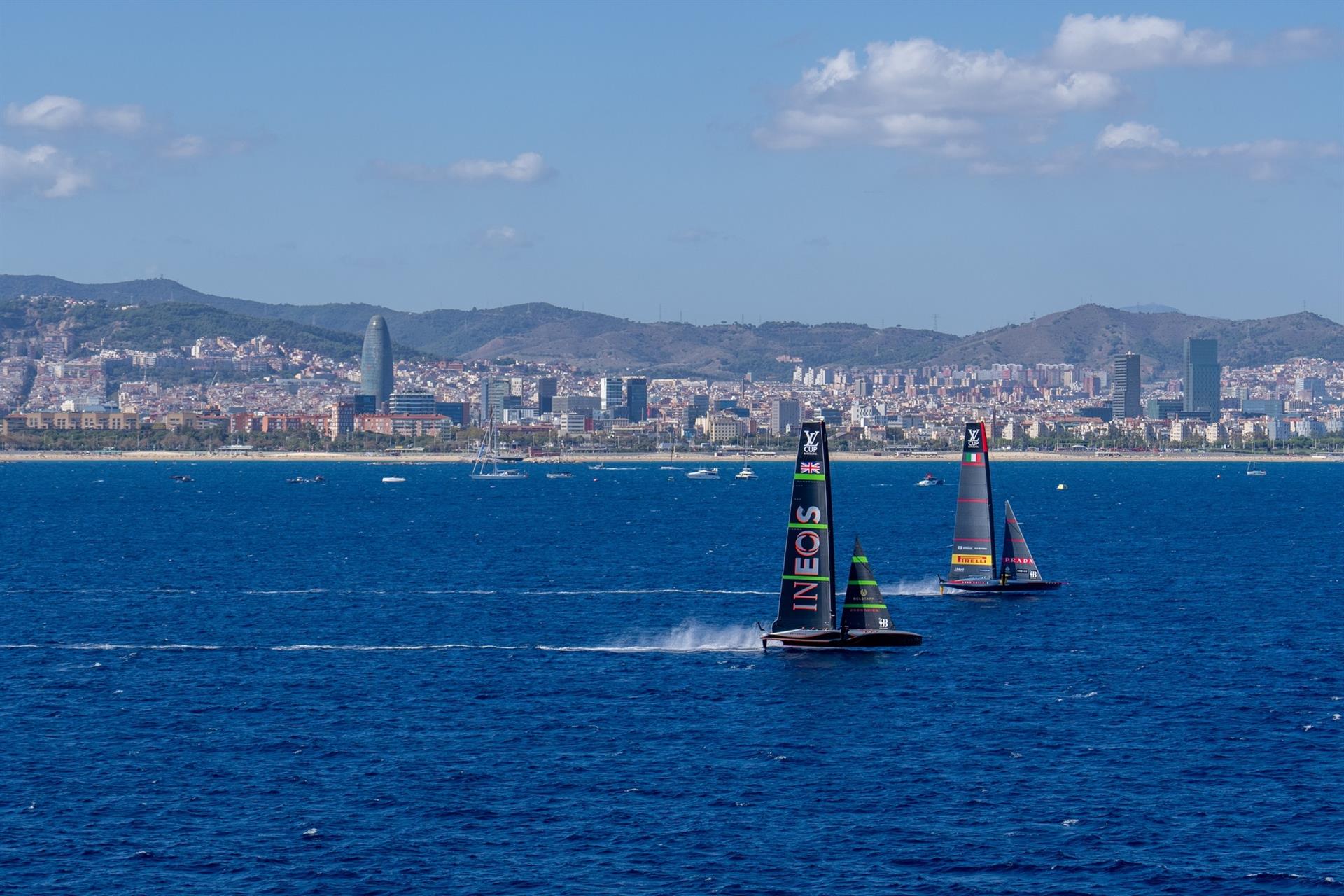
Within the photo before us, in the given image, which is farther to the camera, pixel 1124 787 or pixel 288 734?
pixel 288 734

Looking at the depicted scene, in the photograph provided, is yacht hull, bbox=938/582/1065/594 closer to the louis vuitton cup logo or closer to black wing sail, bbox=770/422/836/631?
black wing sail, bbox=770/422/836/631

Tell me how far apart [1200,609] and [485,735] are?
Answer: 49.2m

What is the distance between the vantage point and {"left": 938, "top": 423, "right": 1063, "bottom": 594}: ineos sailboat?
97.1 m

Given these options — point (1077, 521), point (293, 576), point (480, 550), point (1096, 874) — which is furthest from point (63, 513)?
point (1096, 874)

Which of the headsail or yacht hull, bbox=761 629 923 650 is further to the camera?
the headsail

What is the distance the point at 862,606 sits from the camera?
247ft

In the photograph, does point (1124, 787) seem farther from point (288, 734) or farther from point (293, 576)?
point (293, 576)

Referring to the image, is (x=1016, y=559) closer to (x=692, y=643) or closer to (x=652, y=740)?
(x=692, y=643)

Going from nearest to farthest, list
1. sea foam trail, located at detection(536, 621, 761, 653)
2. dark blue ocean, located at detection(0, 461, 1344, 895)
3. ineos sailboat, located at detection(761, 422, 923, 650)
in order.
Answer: dark blue ocean, located at detection(0, 461, 1344, 895), ineos sailboat, located at detection(761, 422, 923, 650), sea foam trail, located at detection(536, 621, 761, 653)

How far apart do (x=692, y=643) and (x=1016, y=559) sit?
1127 inches

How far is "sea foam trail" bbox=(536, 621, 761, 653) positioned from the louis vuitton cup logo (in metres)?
9.83

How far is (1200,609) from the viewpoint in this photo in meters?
93.5

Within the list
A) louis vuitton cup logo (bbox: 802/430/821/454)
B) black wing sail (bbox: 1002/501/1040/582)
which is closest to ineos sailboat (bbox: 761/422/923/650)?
louis vuitton cup logo (bbox: 802/430/821/454)

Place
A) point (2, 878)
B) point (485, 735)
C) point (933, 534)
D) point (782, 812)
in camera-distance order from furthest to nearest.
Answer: point (933, 534) < point (485, 735) < point (782, 812) < point (2, 878)
